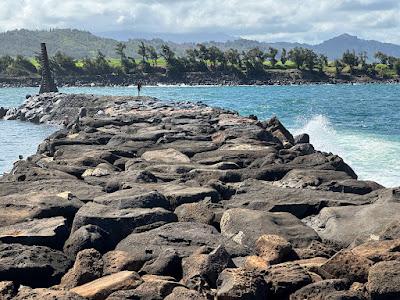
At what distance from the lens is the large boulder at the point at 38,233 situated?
30.9ft

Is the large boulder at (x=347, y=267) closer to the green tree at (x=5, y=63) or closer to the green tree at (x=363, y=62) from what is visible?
the green tree at (x=5, y=63)

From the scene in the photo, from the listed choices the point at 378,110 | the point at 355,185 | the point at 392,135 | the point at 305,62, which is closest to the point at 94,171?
the point at 355,185

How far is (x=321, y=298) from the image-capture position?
6852 millimetres

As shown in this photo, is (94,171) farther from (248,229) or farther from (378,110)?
(378,110)

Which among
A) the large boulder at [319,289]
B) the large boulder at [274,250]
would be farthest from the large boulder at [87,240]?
the large boulder at [319,289]

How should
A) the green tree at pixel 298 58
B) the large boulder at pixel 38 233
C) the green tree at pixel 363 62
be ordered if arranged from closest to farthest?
the large boulder at pixel 38 233
the green tree at pixel 298 58
the green tree at pixel 363 62

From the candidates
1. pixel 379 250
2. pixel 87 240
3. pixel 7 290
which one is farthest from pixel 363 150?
pixel 7 290

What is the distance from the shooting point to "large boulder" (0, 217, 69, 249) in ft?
30.9

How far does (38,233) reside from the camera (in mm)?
9562

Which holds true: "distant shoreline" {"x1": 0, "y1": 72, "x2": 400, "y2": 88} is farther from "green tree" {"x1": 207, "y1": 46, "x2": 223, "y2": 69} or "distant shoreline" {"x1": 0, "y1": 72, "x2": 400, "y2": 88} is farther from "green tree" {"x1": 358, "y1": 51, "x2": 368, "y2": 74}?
"green tree" {"x1": 207, "y1": 46, "x2": 223, "y2": 69}

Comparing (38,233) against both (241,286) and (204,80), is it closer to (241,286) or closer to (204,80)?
(241,286)

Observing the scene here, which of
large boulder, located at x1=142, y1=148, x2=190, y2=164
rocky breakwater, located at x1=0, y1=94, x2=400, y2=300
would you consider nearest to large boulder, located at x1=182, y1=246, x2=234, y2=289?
rocky breakwater, located at x1=0, y1=94, x2=400, y2=300

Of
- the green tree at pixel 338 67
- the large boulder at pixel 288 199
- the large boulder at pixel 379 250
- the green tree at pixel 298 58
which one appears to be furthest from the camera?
the green tree at pixel 298 58

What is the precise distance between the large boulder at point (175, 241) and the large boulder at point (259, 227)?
0.88 feet
